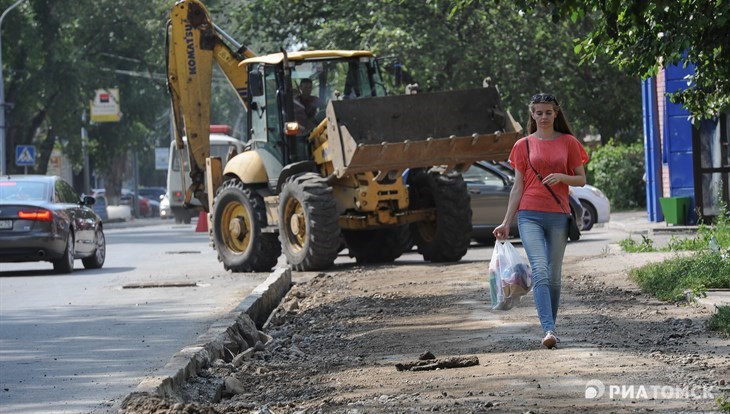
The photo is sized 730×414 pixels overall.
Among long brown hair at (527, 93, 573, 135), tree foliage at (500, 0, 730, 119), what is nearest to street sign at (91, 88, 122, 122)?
tree foliage at (500, 0, 730, 119)

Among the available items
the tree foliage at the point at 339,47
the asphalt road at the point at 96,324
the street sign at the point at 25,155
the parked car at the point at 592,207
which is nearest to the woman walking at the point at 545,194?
the asphalt road at the point at 96,324

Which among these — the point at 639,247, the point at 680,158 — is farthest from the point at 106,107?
the point at 639,247

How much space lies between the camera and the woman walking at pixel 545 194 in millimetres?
10062

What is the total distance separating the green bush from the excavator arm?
17.4 metres

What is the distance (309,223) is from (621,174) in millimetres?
21205

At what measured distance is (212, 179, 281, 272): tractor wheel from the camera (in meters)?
21.1

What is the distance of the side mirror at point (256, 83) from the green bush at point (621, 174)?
63.7 ft

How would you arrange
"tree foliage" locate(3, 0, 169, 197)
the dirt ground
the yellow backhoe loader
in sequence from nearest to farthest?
the dirt ground → the yellow backhoe loader → "tree foliage" locate(3, 0, 169, 197)

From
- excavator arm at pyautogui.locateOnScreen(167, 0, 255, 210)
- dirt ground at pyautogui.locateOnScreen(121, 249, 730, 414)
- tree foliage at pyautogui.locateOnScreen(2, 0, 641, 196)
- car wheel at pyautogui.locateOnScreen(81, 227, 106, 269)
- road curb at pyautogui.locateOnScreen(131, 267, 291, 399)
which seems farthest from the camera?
tree foliage at pyautogui.locateOnScreen(2, 0, 641, 196)

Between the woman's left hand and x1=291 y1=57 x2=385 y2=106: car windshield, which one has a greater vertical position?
x1=291 y1=57 x2=385 y2=106: car windshield

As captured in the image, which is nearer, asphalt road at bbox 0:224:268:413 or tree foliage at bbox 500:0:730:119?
asphalt road at bbox 0:224:268:413

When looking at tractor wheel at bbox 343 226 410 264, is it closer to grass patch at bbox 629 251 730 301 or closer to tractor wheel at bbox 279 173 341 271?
tractor wheel at bbox 279 173 341 271

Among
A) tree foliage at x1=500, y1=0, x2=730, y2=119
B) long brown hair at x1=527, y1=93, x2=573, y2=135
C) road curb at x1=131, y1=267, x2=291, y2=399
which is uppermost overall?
tree foliage at x1=500, y1=0, x2=730, y2=119

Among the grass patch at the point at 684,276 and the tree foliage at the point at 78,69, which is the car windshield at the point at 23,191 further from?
the tree foliage at the point at 78,69
